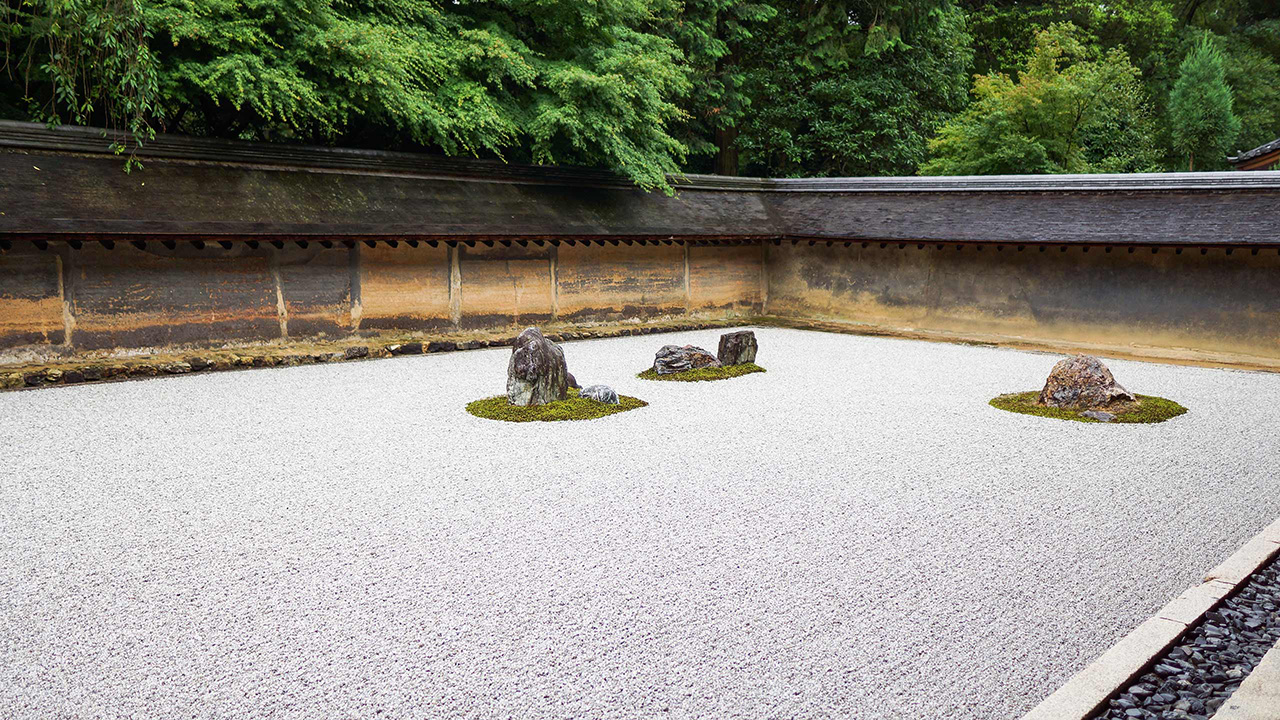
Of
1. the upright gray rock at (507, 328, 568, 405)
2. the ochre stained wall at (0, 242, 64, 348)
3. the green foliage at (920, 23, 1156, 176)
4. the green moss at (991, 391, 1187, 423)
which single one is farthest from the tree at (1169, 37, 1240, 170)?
the ochre stained wall at (0, 242, 64, 348)

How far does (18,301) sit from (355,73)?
5012mm

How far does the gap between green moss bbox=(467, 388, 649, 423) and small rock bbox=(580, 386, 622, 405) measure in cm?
4

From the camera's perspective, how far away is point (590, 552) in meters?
4.74

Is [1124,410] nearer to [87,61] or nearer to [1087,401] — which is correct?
[1087,401]

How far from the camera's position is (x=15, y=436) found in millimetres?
7223

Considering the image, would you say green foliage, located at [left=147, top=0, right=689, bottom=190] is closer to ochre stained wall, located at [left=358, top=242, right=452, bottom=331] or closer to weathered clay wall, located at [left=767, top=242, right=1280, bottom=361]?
ochre stained wall, located at [left=358, top=242, right=452, bottom=331]

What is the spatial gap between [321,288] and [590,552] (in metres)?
8.64

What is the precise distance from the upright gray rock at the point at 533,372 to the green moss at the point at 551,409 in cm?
9

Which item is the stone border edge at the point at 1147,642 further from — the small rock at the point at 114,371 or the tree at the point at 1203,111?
the tree at the point at 1203,111

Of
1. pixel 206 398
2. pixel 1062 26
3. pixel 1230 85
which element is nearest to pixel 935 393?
pixel 206 398

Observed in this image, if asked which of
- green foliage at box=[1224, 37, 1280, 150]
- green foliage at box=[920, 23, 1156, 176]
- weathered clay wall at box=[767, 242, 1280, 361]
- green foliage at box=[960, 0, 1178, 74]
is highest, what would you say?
green foliage at box=[960, 0, 1178, 74]

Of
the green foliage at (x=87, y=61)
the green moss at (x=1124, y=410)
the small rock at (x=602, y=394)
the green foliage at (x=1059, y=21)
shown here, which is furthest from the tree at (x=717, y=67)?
the green moss at (x=1124, y=410)

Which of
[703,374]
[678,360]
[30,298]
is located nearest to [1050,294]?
[703,374]

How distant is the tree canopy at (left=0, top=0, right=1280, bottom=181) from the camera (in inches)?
427
